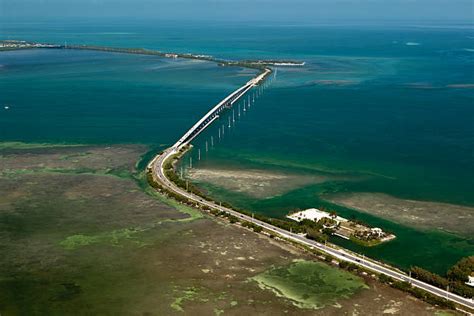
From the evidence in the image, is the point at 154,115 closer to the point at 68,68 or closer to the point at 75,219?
the point at 75,219

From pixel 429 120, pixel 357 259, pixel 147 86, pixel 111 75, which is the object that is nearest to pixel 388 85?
pixel 429 120

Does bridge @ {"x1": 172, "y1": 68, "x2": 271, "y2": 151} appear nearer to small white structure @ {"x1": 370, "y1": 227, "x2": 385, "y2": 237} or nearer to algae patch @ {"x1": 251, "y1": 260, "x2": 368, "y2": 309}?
small white structure @ {"x1": 370, "y1": 227, "x2": 385, "y2": 237}

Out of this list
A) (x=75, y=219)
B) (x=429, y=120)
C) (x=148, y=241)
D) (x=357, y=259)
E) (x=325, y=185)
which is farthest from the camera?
(x=429, y=120)

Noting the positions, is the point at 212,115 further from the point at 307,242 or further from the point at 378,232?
the point at 307,242

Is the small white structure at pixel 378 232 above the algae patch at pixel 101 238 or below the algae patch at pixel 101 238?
above

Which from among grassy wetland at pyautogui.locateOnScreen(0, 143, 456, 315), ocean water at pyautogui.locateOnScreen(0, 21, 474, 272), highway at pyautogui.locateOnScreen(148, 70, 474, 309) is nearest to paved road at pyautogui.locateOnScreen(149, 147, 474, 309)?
highway at pyautogui.locateOnScreen(148, 70, 474, 309)

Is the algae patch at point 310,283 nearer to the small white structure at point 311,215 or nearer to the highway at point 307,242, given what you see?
the highway at point 307,242

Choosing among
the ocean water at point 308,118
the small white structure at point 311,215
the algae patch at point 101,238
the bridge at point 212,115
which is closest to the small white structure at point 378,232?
the ocean water at point 308,118
